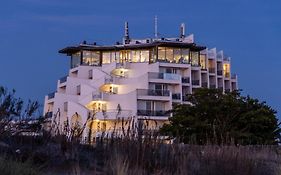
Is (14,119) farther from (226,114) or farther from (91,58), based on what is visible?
(91,58)

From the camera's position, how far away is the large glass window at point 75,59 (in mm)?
→ 106963

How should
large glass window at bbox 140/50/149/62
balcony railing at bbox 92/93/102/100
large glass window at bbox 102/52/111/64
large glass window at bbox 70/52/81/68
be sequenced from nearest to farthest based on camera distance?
balcony railing at bbox 92/93/102/100 → large glass window at bbox 140/50/149/62 → large glass window at bbox 102/52/111/64 → large glass window at bbox 70/52/81/68

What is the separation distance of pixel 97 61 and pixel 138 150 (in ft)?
315

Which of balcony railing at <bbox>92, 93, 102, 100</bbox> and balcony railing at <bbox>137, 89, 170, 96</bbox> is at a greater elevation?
balcony railing at <bbox>137, 89, 170, 96</bbox>

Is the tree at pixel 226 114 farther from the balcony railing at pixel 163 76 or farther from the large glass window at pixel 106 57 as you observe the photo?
the large glass window at pixel 106 57

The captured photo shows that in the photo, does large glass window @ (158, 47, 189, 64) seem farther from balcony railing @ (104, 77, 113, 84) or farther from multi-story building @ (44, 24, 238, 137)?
balcony railing @ (104, 77, 113, 84)

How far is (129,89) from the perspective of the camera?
9562 cm

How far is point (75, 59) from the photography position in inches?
4269

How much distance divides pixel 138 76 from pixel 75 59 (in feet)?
51.2

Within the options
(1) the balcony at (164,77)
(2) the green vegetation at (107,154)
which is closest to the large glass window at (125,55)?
(1) the balcony at (164,77)

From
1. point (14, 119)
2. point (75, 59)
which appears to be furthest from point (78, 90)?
point (14, 119)

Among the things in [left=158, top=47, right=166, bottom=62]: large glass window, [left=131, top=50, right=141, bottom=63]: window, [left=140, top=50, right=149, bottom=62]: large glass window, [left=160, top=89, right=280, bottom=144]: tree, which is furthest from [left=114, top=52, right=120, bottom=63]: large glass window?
[left=160, top=89, right=280, bottom=144]: tree

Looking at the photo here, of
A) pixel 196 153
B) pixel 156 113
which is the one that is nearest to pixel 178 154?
pixel 196 153

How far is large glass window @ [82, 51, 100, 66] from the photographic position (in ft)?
347
